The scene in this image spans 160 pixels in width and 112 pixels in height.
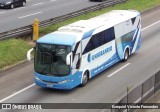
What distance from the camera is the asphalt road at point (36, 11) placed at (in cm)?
3744

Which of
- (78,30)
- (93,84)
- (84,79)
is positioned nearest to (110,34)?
(78,30)

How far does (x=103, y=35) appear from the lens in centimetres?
2303

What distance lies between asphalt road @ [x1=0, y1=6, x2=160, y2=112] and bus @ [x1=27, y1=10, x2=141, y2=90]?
44cm

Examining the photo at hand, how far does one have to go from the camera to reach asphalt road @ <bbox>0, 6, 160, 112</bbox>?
65.0 feet

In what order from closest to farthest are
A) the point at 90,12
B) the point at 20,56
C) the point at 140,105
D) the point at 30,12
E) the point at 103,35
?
1. the point at 140,105
2. the point at 103,35
3. the point at 20,56
4. the point at 90,12
5. the point at 30,12

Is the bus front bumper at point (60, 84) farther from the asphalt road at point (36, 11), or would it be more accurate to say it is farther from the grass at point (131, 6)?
the grass at point (131, 6)

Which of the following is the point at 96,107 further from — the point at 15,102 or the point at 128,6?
the point at 128,6

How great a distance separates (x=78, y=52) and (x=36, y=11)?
23569 millimetres

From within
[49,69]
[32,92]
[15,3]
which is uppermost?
[49,69]

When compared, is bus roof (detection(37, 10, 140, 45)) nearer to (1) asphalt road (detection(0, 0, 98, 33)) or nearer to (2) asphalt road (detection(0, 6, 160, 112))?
(2) asphalt road (detection(0, 6, 160, 112))

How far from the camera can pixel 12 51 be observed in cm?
2622

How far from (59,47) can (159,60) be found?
8453 millimetres

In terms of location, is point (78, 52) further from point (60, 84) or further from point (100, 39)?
point (100, 39)

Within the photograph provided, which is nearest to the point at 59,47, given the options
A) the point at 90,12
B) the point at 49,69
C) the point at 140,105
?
the point at 49,69
